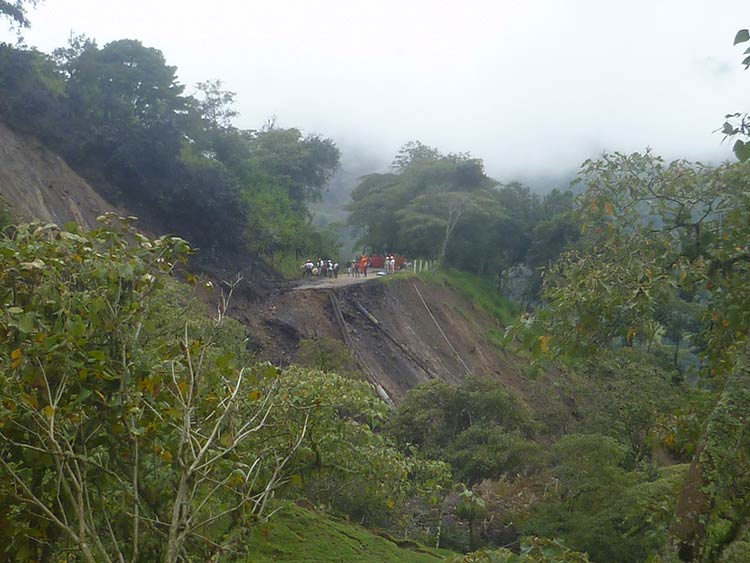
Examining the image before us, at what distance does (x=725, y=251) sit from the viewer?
3.94m

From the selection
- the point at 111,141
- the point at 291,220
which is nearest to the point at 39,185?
the point at 111,141

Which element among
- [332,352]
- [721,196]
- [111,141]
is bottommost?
[332,352]

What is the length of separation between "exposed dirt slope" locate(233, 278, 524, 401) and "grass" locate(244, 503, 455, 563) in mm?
11763

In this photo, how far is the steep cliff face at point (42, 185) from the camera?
1952 centimetres

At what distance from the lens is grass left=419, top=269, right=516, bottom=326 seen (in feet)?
118

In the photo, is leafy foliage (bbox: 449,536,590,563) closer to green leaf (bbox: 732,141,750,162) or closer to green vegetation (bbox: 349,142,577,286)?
green leaf (bbox: 732,141,750,162)

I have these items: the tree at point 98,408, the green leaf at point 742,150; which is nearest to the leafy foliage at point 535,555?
the tree at point 98,408

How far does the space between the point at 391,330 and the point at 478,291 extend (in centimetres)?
1170

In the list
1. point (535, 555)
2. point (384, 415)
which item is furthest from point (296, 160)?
point (535, 555)

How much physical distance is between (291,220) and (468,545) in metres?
18.4

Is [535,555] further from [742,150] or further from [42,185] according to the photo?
[42,185]

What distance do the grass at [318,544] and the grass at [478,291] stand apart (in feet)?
78.9

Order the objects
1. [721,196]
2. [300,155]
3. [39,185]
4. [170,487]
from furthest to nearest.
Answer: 1. [300,155]
2. [39,185]
3. [721,196]
4. [170,487]

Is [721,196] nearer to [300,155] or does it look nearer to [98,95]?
[98,95]
